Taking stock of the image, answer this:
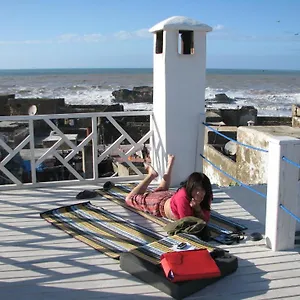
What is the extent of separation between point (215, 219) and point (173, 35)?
7.28 ft

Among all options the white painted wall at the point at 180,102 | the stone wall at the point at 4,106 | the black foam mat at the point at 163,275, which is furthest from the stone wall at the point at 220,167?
the stone wall at the point at 4,106

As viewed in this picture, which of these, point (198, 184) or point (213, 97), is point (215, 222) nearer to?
point (198, 184)

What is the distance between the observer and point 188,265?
288 centimetres

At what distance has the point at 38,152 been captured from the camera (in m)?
11.7

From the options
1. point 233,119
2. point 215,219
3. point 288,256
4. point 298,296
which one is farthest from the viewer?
point 233,119

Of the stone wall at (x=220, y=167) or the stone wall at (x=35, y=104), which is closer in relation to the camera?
the stone wall at (x=220, y=167)

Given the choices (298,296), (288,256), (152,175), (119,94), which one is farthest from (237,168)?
(119,94)

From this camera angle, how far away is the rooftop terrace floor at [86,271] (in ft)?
9.29

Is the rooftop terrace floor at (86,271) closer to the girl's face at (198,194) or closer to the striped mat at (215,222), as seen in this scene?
the striped mat at (215,222)

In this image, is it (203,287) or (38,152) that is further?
(38,152)

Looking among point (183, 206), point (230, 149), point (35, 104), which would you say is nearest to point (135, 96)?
point (35, 104)

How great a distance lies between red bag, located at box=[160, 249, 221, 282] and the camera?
9.21 ft

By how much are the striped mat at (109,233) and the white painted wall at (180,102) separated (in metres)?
1.32

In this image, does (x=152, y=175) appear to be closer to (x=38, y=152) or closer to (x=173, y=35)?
(x=173, y=35)
